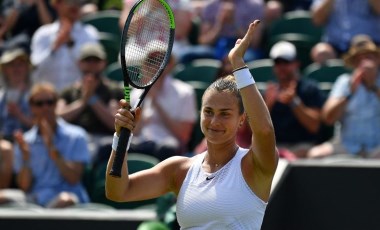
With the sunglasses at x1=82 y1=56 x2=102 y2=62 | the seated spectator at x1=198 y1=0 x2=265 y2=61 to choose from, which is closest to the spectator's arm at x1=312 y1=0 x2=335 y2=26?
the seated spectator at x1=198 y1=0 x2=265 y2=61

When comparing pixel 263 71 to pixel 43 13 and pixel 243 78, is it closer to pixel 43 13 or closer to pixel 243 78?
pixel 43 13

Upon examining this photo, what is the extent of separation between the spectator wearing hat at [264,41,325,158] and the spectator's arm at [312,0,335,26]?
155 centimetres

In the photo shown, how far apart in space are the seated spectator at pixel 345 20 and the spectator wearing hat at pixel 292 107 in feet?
4.71

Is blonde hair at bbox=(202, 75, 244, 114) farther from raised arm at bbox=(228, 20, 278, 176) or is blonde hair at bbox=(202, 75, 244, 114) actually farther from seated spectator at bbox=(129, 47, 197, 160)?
seated spectator at bbox=(129, 47, 197, 160)

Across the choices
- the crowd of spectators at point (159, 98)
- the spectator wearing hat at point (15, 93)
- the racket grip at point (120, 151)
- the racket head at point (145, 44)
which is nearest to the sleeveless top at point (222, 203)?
the racket grip at point (120, 151)

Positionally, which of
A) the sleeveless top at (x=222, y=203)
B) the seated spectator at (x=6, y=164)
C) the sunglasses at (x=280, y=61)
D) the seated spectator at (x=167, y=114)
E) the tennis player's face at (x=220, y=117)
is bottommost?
the seated spectator at (x=6, y=164)

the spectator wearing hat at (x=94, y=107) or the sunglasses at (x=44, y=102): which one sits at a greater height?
the sunglasses at (x=44, y=102)

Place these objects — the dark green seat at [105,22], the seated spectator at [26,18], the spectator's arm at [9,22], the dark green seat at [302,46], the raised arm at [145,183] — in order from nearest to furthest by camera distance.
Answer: the raised arm at [145,183]
the dark green seat at [302,46]
the dark green seat at [105,22]
the seated spectator at [26,18]
the spectator's arm at [9,22]

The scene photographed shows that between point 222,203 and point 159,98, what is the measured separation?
4.54 m

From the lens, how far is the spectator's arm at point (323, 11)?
9734mm

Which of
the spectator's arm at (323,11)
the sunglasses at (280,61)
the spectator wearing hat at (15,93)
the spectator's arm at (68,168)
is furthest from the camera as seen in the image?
the spectator's arm at (323,11)

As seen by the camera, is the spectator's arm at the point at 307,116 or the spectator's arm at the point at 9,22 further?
the spectator's arm at the point at 9,22

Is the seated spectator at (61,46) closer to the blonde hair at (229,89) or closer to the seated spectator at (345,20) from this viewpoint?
the seated spectator at (345,20)

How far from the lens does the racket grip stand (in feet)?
13.6
